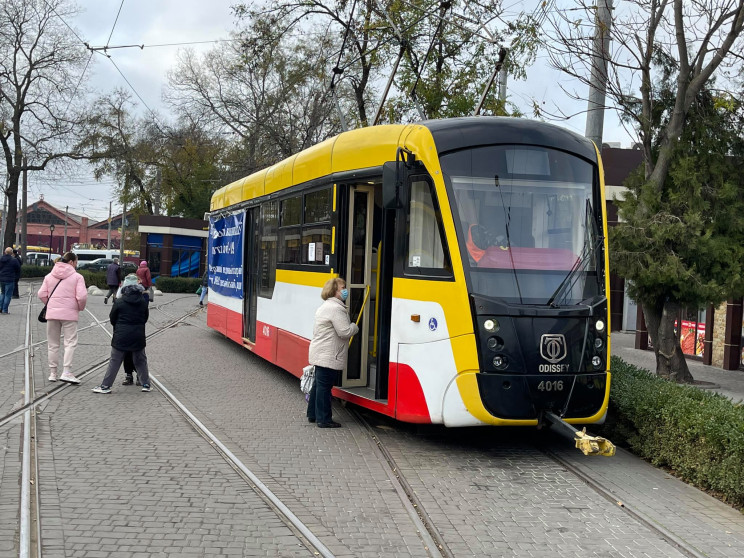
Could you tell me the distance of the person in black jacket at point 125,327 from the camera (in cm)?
1062

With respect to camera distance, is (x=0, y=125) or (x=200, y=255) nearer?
(x=0, y=125)

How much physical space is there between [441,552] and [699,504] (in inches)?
106

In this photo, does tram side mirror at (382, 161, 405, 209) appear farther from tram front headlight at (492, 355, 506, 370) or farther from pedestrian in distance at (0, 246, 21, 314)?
pedestrian in distance at (0, 246, 21, 314)

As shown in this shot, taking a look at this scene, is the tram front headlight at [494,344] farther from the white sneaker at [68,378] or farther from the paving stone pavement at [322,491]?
the white sneaker at [68,378]

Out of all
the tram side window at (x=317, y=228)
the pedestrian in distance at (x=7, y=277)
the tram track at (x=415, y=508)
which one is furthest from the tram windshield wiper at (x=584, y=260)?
the pedestrian in distance at (x=7, y=277)

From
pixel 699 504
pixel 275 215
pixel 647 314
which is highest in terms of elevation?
pixel 275 215

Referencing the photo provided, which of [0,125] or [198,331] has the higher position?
[0,125]

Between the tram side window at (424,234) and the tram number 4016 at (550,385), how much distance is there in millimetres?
1326

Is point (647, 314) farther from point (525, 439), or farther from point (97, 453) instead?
point (97, 453)

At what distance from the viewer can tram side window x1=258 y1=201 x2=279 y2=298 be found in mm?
12469

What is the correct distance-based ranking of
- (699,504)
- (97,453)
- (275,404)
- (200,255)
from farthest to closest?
(200,255)
(275,404)
(97,453)
(699,504)

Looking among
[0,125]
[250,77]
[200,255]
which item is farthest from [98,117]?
[250,77]

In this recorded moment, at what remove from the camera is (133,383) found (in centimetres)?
1174

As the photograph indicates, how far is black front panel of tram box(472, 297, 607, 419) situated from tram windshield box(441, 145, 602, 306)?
16 centimetres
